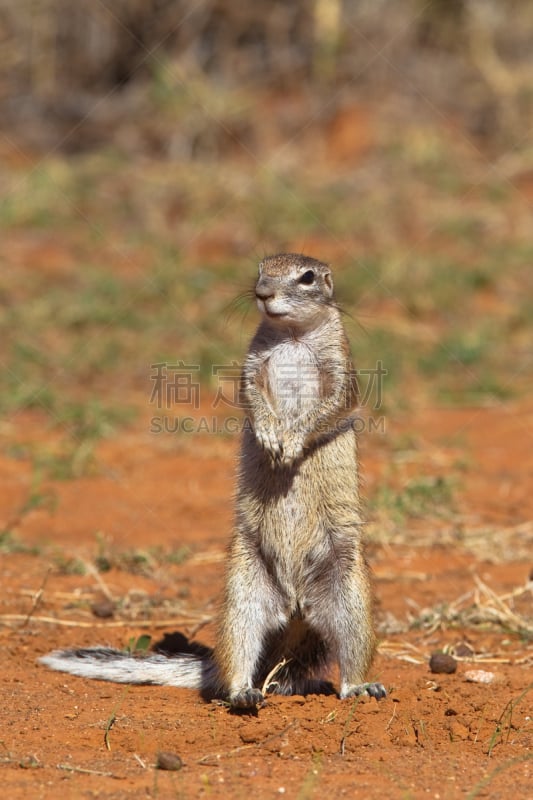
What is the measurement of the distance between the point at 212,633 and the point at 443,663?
1.15m

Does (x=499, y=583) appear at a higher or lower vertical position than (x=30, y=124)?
lower

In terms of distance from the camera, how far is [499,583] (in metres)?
5.80

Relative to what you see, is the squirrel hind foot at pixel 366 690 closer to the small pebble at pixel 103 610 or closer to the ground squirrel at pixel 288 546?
the ground squirrel at pixel 288 546

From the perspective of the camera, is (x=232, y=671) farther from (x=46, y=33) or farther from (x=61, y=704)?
(x=46, y=33)

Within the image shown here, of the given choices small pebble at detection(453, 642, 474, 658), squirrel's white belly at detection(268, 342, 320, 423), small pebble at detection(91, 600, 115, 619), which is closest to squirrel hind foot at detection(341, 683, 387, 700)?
small pebble at detection(453, 642, 474, 658)

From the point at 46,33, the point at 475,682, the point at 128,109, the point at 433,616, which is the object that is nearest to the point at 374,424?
the point at 433,616

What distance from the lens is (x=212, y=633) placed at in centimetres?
509

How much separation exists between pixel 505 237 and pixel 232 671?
31.3 ft

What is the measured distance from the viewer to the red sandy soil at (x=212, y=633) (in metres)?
3.41

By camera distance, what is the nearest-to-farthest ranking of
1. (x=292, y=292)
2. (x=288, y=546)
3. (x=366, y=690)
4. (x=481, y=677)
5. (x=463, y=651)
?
1. (x=366, y=690)
2. (x=288, y=546)
3. (x=481, y=677)
4. (x=292, y=292)
5. (x=463, y=651)

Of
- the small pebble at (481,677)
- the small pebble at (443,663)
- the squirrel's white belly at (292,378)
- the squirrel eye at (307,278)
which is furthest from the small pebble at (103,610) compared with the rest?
the squirrel eye at (307,278)

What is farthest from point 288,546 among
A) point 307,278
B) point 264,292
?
point 307,278

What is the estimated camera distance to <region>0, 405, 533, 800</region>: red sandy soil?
134 inches

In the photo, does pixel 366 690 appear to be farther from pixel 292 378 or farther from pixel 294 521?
pixel 292 378
